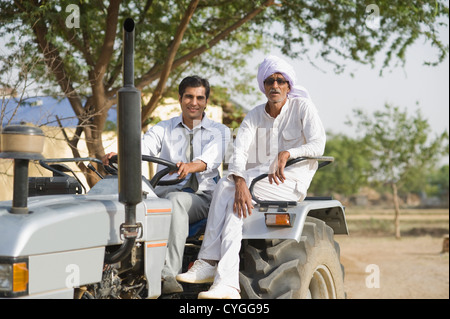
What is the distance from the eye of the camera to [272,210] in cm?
409

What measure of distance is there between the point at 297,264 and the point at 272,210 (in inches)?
15.2

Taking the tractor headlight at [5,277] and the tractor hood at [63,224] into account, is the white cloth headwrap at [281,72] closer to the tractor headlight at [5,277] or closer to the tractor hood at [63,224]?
the tractor hood at [63,224]

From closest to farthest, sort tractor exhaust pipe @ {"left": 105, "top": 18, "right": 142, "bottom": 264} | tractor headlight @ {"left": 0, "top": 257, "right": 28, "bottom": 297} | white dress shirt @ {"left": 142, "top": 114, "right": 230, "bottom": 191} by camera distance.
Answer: tractor headlight @ {"left": 0, "top": 257, "right": 28, "bottom": 297} < tractor exhaust pipe @ {"left": 105, "top": 18, "right": 142, "bottom": 264} < white dress shirt @ {"left": 142, "top": 114, "right": 230, "bottom": 191}

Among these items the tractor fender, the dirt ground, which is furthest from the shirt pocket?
the dirt ground

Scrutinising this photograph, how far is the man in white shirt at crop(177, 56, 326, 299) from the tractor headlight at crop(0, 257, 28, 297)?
1.15m

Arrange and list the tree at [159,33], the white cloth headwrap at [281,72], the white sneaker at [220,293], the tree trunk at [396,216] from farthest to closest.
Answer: the tree trunk at [396,216], the tree at [159,33], the white cloth headwrap at [281,72], the white sneaker at [220,293]

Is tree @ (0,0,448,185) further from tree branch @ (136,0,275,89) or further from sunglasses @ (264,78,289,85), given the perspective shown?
sunglasses @ (264,78,289,85)

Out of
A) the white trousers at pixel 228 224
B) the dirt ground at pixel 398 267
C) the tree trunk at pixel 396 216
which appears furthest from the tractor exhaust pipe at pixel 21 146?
the tree trunk at pixel 396 216

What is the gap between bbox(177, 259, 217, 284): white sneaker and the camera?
381 centimetres

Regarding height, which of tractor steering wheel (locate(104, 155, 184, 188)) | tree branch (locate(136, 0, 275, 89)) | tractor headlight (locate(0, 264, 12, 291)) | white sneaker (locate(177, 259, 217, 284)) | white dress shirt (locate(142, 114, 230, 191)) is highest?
tree branch (locate(136, 0, 275, 89))

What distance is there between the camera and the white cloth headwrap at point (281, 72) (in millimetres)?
4764

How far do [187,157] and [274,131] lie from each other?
677 millimetres

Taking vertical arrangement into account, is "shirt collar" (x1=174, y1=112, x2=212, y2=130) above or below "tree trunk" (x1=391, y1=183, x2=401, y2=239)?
above
